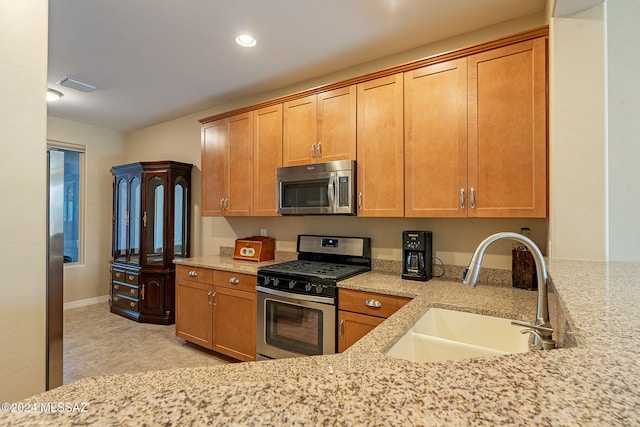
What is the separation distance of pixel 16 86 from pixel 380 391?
158cm

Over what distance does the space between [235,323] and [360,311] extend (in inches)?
51.4

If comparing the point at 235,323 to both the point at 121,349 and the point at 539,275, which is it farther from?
the point at 539,275

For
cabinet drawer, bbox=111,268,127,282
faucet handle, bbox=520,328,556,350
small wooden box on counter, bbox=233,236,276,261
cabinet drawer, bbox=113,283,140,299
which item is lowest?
cabinet drawer, bbox=113,283,140,299

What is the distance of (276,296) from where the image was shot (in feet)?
8.30

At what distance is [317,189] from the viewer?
2678 millimetres

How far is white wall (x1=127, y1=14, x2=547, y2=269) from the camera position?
2.28 metres

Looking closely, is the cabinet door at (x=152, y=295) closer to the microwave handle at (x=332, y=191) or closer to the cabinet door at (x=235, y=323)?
the cabinet door at (x=235, y=323)

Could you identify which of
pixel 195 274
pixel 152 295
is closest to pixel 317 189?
pixel 195 274

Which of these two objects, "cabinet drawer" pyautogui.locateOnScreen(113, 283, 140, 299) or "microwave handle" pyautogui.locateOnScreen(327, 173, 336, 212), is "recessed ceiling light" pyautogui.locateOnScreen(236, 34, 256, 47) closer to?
"microwave handle" pyautogui.locateOnScreen(327, 173, 336, 212)

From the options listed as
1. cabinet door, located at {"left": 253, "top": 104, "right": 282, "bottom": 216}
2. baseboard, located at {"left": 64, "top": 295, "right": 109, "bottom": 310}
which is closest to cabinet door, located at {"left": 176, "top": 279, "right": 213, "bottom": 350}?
cabinet door, located at {"left": 253, "top": 104, "right": 282, "bottom": 216}

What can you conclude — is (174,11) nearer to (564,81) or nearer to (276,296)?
(276,296)

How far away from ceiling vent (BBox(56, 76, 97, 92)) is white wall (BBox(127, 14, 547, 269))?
1.18 m

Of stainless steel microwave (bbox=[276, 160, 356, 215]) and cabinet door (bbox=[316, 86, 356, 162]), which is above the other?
cabinet door (bbox=[316, 86, 356, 162])

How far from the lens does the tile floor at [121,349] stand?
290 centimetres
